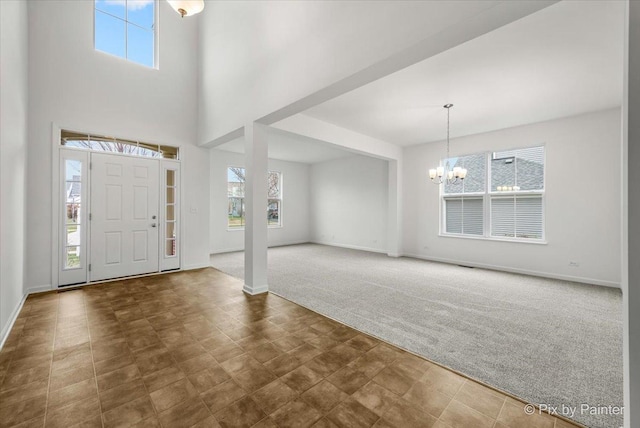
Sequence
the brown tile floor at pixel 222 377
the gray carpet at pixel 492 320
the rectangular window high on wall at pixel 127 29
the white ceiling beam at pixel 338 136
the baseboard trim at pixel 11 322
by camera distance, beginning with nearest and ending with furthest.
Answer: the brown tile floor at pixel 222 377
the gray carpet at pixel 492 320
the baseboard trim at pixel 11 322
the rectangular window high on wall at pixel 127 29
the white ceiling beam at pixel 338 136

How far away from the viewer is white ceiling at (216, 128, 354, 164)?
662 centimetres

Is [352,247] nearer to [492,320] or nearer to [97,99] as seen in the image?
[492,320]

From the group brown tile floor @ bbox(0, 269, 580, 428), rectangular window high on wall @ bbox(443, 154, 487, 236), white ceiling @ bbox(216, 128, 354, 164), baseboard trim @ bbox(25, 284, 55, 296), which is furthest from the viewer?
white ceiling @ bbox(216, 128, 354, 164)

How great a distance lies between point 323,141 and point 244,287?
10.1 ft

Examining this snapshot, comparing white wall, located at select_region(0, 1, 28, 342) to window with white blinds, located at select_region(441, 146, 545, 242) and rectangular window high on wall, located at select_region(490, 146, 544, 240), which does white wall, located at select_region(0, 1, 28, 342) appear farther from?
rectangular window high on wall, located at select_region(490, 146, 544, 240)

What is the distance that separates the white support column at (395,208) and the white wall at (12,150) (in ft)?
22.4

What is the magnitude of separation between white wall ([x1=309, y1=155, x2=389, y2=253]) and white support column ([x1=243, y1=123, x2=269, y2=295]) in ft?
15.4

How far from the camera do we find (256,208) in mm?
3938

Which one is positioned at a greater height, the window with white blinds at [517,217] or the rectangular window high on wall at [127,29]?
the rectangular window high on wall at [127,29]

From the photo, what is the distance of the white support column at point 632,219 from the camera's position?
121 cm

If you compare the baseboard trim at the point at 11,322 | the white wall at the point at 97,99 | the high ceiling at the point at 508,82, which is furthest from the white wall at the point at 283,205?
the baseboard trim at the point at 11,322

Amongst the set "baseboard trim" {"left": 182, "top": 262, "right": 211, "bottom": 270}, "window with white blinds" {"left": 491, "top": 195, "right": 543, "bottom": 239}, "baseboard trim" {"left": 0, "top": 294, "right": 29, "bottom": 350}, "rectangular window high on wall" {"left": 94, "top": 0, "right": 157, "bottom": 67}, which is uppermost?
"rectangular window high on wall" {"left": 94, "top": 0, "right": 157, "bottom": 67}

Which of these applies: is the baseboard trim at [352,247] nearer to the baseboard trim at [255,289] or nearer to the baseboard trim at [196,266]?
the baseboard trim at [196,266]

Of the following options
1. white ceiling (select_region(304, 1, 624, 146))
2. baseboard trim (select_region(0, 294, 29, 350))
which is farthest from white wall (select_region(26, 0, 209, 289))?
white ceiling (select_region(304, 1, 624, 146))
